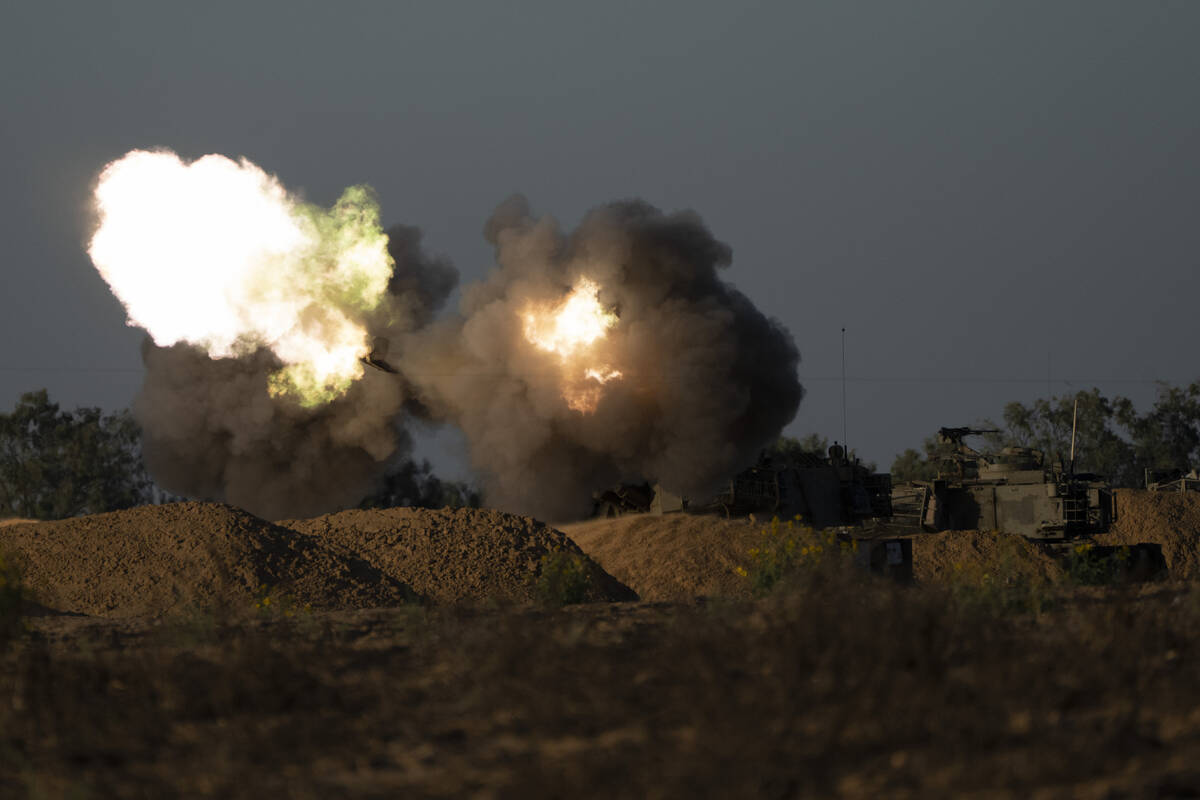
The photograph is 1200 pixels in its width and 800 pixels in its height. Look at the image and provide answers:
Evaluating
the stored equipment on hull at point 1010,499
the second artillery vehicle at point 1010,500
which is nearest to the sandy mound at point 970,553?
the second artillery vehicle at point 1010,500

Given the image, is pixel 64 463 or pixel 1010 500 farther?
pixel 64 463

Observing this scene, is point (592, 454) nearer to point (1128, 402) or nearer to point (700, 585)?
point (700, 585)

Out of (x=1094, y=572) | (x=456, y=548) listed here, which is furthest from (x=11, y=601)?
(x=1094, y=572)

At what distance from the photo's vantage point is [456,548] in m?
24.5

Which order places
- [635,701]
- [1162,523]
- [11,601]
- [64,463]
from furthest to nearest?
[64,463] < [1162,523] < [11,601] < [635,701]

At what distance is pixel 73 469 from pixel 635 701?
6445 cm

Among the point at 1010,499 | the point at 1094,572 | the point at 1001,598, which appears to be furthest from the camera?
the point at 1010,499

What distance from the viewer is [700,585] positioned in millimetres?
→ 27547

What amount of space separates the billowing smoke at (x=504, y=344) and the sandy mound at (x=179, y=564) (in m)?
7.75

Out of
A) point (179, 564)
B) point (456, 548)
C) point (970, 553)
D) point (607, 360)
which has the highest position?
point (607, 360)

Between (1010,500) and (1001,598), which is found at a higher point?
(1010,500)

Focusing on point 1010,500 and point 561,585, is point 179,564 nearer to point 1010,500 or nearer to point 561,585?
point 561,585

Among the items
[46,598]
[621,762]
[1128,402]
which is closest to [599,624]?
[621,762]

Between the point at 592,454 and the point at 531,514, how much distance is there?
2508 mm
